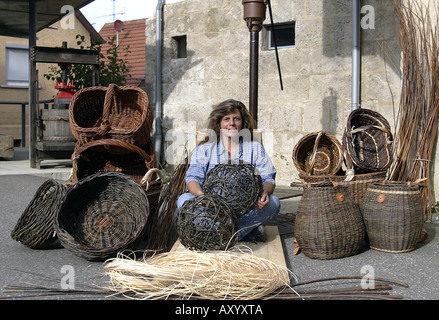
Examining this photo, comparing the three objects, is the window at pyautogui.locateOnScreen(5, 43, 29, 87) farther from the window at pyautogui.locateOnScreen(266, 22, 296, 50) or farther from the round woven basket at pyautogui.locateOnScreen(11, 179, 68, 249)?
the round woven basket at pyautogui.locateOnScreen(11, 179, 68, 249)

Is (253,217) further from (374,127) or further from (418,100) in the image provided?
(418,100)

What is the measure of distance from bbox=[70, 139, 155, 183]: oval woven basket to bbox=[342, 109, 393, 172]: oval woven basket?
1.82 m

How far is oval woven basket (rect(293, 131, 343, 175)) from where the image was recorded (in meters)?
4.90

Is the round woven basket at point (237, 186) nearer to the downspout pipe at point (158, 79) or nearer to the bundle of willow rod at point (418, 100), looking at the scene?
the bundle of willow rod at point (418, 100)

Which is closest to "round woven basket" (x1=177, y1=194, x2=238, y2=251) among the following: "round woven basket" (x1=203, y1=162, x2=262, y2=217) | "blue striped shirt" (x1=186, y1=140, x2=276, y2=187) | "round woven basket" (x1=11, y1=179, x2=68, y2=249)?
"round woven basket" (x1=203, y1=162, x2=262, y2=217)

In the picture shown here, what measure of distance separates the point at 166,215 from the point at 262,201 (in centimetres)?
93

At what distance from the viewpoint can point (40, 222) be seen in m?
4.05

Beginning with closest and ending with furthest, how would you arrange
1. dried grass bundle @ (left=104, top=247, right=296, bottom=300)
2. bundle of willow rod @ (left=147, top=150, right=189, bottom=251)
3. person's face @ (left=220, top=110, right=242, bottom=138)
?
dried grass bundle @ (left=104, top=247, right=296, bottom=300), bundle of willow rod @ (left=147, top=150, right=189, bottom=251), person's face @ (left=220, top=110, right=242, bottom=138)

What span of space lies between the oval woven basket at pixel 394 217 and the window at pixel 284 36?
12.5 feet

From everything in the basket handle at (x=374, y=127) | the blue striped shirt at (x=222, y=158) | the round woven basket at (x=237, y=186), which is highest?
the basket handle at (x=374, y=127)

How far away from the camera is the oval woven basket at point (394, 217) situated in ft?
12.5

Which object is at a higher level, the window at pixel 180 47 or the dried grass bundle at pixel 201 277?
the window at pixel 180 47

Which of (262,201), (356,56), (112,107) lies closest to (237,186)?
(262,201)

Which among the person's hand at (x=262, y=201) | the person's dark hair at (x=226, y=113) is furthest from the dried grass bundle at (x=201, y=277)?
the person's dark hair at (x=226, y=113)
